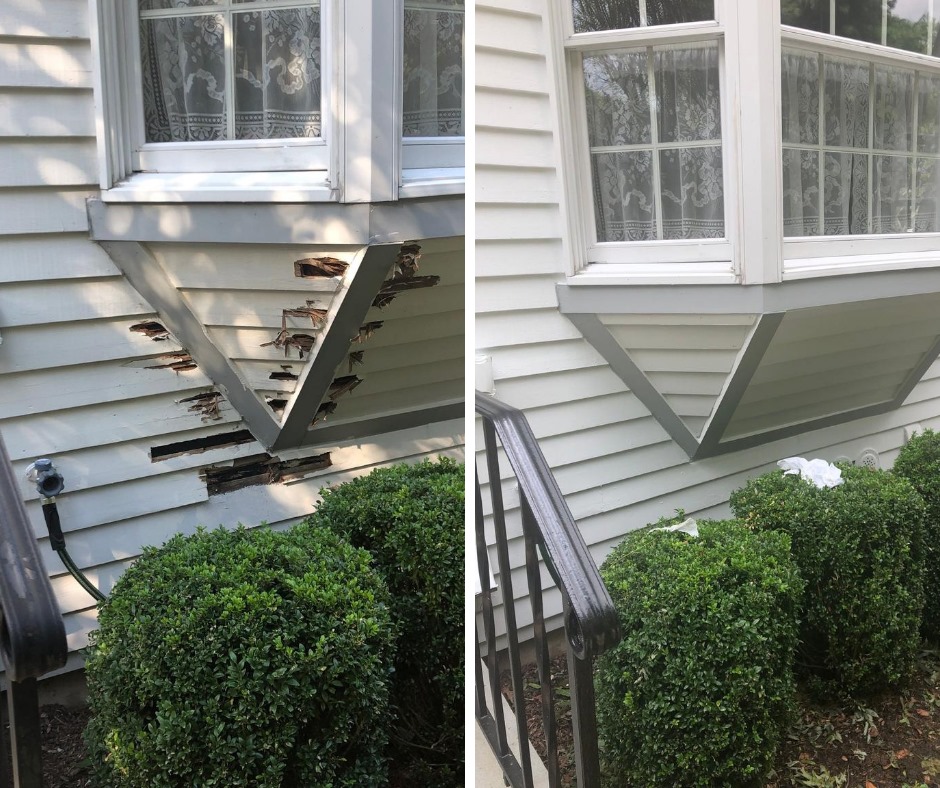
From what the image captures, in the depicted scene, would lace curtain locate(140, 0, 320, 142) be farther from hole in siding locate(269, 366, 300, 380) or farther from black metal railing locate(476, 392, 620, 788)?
black metal railing locate(476, 392, 620, 788)

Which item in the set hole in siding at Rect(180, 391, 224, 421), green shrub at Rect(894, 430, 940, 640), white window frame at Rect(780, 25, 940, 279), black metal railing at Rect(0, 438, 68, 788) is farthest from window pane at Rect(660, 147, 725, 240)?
black metal railing at Rect(0, 438, 68, 788)

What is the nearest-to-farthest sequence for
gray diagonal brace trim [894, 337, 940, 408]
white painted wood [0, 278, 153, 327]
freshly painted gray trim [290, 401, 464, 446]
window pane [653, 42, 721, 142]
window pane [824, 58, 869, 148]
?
white painted wood [0, 278, 153, 327]
window pane [653, 42, 721, 142]
window pane [824, 58, 869, 148]
freshly painted gray trim [290, 401, 464, 446]
gray diagonal brace trim [894, 337, 940, 408]

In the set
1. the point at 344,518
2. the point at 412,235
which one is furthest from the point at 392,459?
the point at 412,235

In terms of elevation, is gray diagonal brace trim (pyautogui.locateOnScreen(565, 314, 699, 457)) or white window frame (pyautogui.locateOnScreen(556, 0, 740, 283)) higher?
white window frame (pyautogui.locateOnScreen(556, 0, 740, 283))

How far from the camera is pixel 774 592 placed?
1.97m

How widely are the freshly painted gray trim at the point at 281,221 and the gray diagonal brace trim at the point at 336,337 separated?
0.20 feet

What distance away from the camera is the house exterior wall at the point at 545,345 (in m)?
2.23

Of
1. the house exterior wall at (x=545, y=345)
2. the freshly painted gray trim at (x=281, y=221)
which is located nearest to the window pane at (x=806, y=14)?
the house exterior wall at (x=545, y=345)

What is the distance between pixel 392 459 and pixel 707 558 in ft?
3.95

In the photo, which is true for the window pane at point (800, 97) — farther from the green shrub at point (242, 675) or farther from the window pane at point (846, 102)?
the green shrub at point (242, 675)

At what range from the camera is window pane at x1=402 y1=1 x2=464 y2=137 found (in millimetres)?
2008

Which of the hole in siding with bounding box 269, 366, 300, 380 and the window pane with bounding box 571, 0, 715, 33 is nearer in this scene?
the window pane with bounding box 571, 0, 715, 33

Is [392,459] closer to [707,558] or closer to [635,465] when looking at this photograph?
[635,465]

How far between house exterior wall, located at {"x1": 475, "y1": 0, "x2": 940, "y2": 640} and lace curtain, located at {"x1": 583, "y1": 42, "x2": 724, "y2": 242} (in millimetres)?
150
